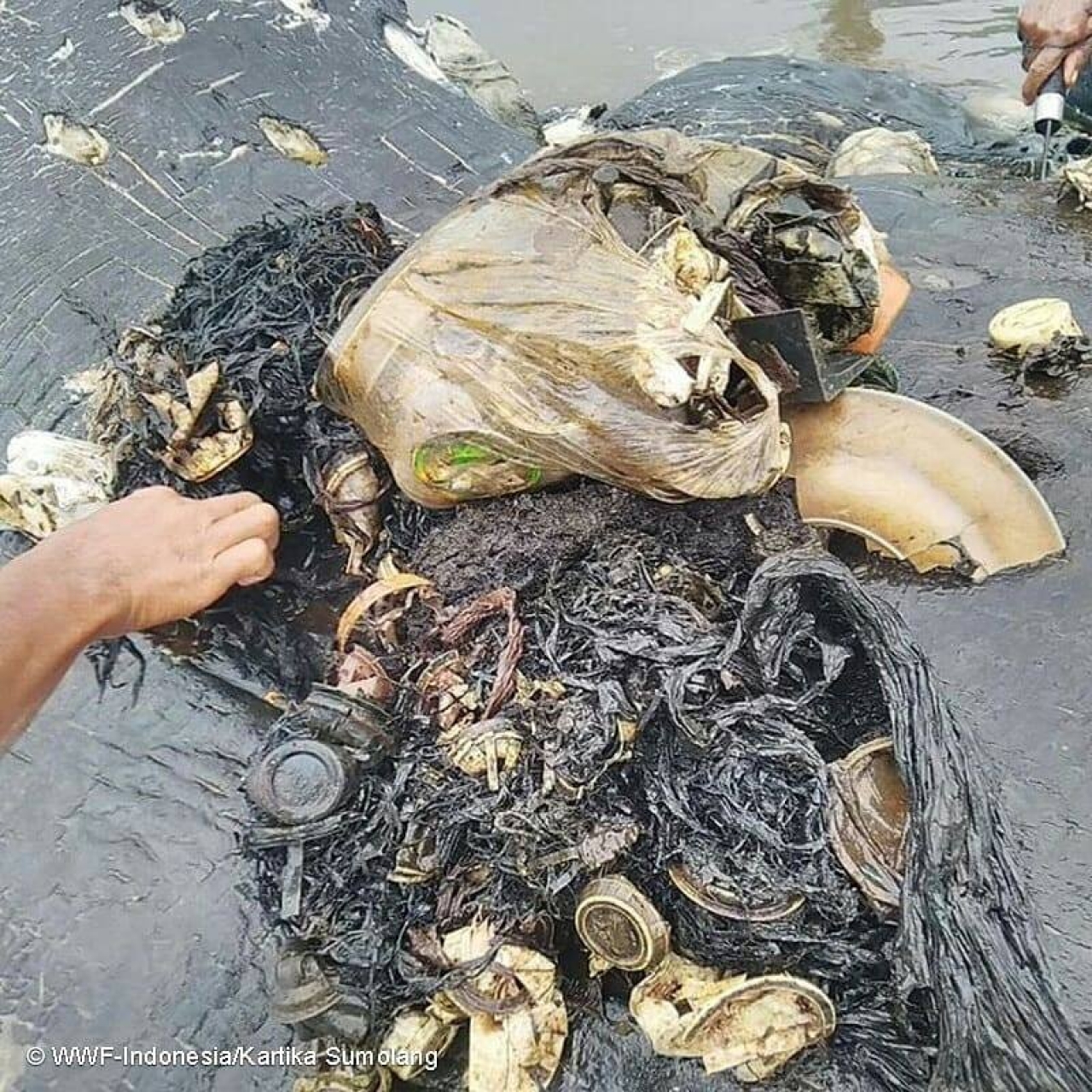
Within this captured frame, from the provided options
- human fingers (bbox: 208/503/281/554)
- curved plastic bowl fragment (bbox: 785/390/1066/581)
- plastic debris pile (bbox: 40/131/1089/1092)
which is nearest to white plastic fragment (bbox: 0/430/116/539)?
plastic debris pile (bbox: 40/131/1089/1092)

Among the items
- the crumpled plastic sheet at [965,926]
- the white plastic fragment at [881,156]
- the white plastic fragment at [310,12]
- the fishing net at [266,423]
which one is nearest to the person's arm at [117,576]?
the fishing net at [266,423]

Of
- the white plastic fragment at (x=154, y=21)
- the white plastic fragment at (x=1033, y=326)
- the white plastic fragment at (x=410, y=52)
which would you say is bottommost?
the white plastic fragment at (x=1033, y=326)

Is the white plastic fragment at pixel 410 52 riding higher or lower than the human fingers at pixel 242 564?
higher

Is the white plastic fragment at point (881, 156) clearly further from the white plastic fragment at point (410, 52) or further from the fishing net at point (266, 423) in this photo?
the fishing net at point (266, 423)

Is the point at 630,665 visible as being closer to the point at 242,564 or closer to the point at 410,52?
→ the point at 242,564

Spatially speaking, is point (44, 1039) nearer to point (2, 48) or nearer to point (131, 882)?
point (131, 882)

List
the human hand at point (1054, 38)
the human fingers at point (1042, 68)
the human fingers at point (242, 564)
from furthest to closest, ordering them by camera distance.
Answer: the human fingers at point (1042, 68)
the human hand at point (1054, 38)
the human fingers at point (242, 564)

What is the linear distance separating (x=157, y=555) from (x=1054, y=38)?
2.95 metres

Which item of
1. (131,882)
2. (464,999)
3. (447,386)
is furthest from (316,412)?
(464,999)

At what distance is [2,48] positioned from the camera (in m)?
3.08

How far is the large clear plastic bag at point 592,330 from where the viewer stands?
5.79 ft

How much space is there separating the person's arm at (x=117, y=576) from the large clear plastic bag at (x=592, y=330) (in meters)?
0.30

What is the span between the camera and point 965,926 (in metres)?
1.52

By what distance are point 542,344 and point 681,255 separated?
31 cm
